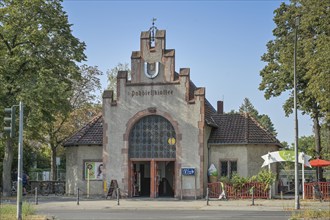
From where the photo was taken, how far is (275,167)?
128 feet

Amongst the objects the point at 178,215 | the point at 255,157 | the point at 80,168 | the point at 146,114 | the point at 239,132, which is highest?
the point at 146,114

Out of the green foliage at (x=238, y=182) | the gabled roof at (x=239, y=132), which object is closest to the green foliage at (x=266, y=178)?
the green foliage at (x=238, y=182)

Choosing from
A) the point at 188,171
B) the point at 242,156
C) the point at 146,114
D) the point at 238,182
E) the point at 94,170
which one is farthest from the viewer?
the point at 94,170

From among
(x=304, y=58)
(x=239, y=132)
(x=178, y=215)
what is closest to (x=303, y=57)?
(x=304, y=58)

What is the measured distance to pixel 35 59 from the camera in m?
38.4

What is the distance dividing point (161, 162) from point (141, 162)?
1.47 m

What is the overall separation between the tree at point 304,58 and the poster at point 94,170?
596 inches

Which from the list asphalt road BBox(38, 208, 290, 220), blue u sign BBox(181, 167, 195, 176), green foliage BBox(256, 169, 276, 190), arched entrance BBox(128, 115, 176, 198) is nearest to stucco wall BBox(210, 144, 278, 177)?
green foliage BBox(256, 169, 276, 190)

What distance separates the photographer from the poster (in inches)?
1547

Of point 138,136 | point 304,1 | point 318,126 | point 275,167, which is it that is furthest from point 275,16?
point 138,136

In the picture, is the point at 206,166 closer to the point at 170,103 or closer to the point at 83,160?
the point at 170,103

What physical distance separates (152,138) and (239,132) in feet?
21.8

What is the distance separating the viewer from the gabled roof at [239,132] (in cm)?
3812

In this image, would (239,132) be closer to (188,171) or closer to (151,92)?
(188,171)
